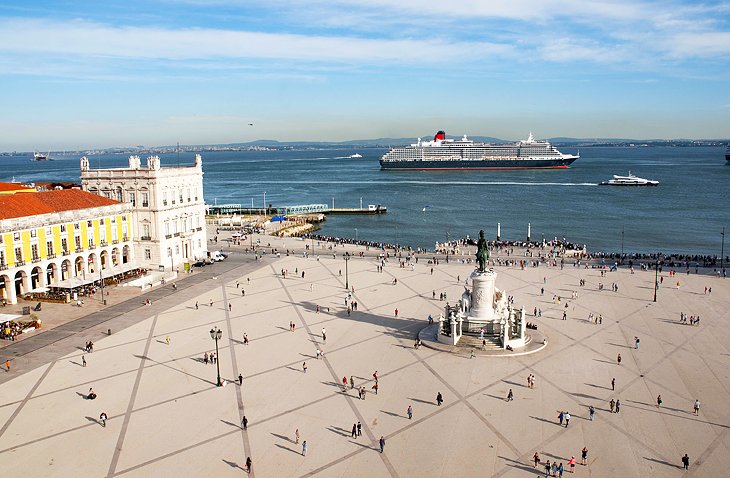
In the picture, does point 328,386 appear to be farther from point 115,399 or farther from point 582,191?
point 582,191

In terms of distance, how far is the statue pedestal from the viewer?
3139 cm

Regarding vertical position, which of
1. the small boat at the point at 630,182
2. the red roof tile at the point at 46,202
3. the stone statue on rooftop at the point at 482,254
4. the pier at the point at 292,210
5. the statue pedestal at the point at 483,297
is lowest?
the pier at the point at 292,210

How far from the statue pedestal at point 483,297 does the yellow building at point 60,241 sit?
24.6m

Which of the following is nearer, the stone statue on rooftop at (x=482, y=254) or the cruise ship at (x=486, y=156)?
the stone statue on rooftop at (x=482, y=254)

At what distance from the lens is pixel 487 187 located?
141m

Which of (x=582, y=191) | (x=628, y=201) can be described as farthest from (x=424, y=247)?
(x=582, y=191)

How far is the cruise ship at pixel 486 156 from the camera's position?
190m

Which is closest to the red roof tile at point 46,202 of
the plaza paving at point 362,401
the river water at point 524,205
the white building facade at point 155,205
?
the white building facade at point 155,205

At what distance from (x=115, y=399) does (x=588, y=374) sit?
19.3 m

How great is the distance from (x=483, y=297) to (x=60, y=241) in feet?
95.0

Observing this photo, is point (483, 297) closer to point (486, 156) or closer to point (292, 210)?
point (292, 210)

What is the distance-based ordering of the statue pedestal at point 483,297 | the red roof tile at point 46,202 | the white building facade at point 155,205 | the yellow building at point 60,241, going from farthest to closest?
1. the white building facade at point 155,205
2. the red roof tile at point 46,202
3. the yellow building at point 60,241
4. the statue pedestal at point 483,297

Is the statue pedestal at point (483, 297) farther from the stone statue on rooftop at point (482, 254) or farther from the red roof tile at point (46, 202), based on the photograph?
the red roof tile at point (46, 202)

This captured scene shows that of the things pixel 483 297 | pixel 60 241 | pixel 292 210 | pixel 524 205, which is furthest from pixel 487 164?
pixel 483 297
